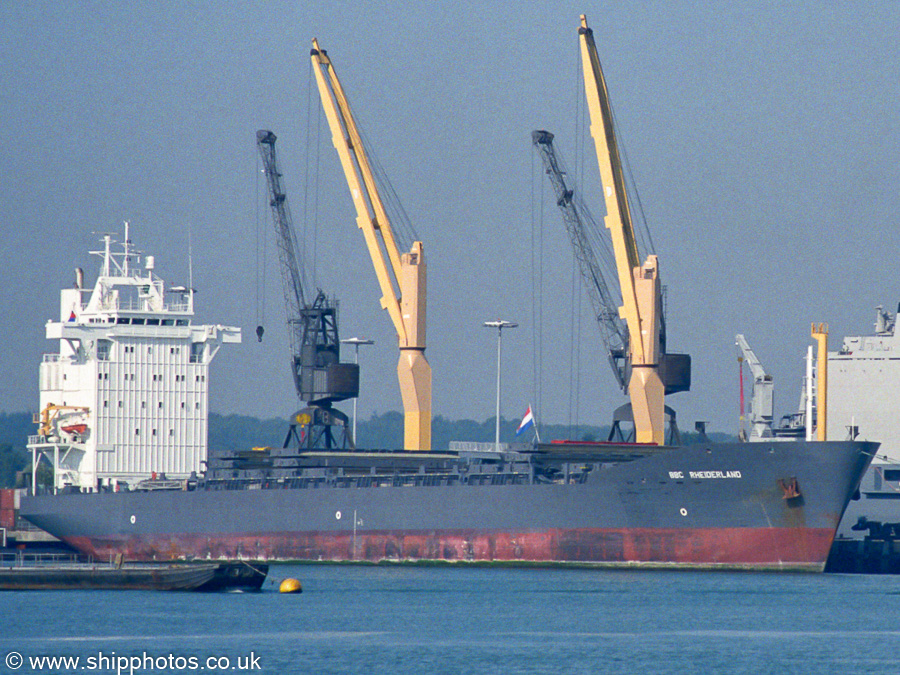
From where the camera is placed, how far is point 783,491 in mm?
44250

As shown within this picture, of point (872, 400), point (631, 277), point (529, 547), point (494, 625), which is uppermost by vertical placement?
point (631, 277)

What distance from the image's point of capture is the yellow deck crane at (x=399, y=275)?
55.4 meters

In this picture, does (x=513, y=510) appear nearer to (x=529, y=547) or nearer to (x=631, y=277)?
(x=529, y=547)

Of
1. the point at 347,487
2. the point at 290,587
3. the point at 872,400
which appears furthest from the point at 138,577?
the point at 872,400

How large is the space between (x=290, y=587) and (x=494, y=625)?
26.1 ft

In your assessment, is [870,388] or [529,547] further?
[870,388]

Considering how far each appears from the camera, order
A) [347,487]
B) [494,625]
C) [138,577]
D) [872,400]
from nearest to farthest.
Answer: [494,625]
[138,577]
[347,487]
[872,400]

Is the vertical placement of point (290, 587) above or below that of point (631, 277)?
below

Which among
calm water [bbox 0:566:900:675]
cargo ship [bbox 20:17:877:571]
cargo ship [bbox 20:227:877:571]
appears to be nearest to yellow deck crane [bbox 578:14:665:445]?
cargo ship [bbox 20:17:877:571]

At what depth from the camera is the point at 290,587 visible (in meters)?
42.5

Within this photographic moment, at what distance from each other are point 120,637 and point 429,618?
6.57 meters

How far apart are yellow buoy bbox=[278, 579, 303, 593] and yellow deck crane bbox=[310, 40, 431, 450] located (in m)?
12.9

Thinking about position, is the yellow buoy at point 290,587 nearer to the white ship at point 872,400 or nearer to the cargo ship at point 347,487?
the cargo ship at point 347,487

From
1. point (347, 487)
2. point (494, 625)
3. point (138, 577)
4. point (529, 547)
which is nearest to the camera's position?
point (494, 625)
